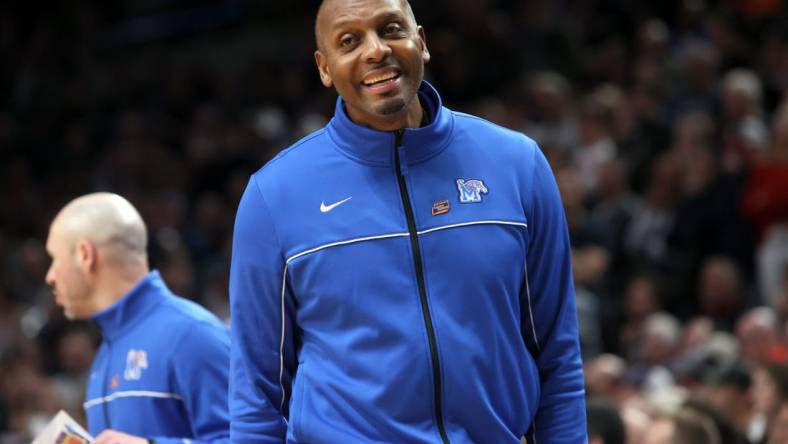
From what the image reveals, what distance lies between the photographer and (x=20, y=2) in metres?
13.9

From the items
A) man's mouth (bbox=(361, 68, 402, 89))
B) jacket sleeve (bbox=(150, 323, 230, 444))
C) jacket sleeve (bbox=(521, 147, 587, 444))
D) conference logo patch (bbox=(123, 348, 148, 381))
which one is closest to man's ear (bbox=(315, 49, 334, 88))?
man's mouth (bbox=(361, 68, 402, 89))

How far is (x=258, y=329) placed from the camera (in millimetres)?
3045

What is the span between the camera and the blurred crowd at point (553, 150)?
7832 millimetres

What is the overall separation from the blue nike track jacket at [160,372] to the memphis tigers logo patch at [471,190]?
1.28 m

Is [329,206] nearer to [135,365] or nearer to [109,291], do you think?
[135,365]

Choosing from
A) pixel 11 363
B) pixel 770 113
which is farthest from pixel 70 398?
pixel 770 113

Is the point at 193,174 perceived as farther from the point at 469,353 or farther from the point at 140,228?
the point at 469,353

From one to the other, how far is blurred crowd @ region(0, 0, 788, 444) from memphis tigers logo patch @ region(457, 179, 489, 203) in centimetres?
212

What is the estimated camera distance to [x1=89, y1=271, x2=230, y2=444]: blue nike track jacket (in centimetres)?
402

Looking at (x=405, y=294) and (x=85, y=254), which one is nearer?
(x=405, y=294)

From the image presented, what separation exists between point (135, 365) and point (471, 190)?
5.04 ft

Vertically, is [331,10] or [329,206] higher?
[331,10]

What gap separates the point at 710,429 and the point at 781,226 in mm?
3383

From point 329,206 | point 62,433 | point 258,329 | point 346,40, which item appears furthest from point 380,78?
point 62,433
